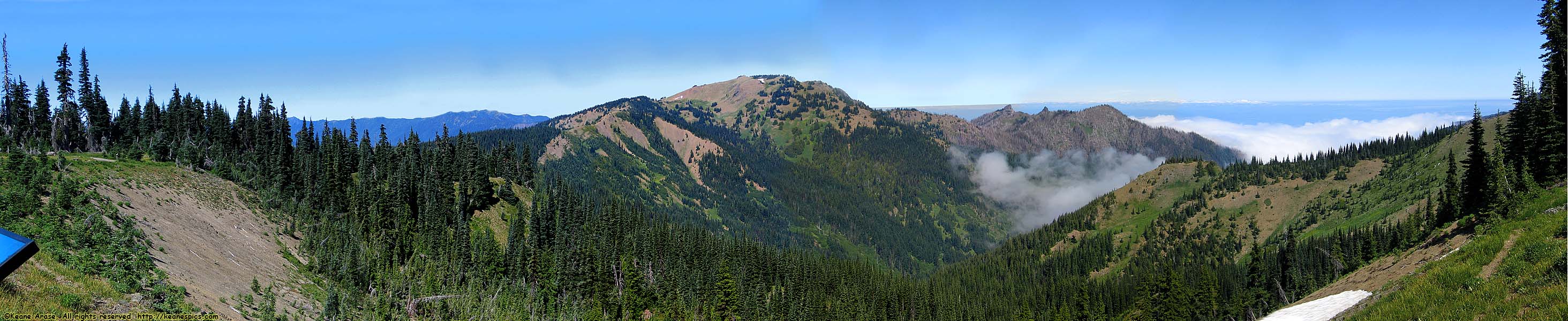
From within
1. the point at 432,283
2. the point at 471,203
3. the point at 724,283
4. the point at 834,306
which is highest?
the point at 471,203

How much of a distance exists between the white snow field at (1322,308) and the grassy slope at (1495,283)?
2580 millimetres

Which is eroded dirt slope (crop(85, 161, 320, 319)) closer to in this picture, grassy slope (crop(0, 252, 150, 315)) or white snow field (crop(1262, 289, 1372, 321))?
grassy slope (crop(0, 252, 150, 315))

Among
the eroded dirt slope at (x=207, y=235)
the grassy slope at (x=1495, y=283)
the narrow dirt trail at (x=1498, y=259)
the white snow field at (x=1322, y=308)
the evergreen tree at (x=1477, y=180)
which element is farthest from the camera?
the eroded dirt slope at (x=207, y=235)

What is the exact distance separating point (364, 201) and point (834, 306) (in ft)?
315

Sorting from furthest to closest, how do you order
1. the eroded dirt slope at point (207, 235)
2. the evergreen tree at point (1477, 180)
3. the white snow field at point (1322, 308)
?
1. the eroded dirt slope at point (207, 235)
2. the evergreen tree at point (1477, 180)
3. the white snow field at point (1322, 308)

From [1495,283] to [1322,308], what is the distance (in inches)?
613

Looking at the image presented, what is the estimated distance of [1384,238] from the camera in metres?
156

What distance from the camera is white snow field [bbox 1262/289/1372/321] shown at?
3744 centimetres

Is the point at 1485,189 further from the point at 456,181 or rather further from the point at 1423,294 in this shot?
the point at 456,181

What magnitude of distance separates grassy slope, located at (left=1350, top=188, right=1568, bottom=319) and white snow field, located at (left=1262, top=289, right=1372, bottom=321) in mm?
2580

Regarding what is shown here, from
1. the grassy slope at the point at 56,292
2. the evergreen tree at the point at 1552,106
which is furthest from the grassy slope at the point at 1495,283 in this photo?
the grassy slope at the point at 56,292

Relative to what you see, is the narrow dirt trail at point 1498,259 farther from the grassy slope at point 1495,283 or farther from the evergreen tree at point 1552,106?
the evergreen tree at point 1552,106

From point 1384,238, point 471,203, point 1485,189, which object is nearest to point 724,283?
point 471,203

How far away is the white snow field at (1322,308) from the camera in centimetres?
3744
